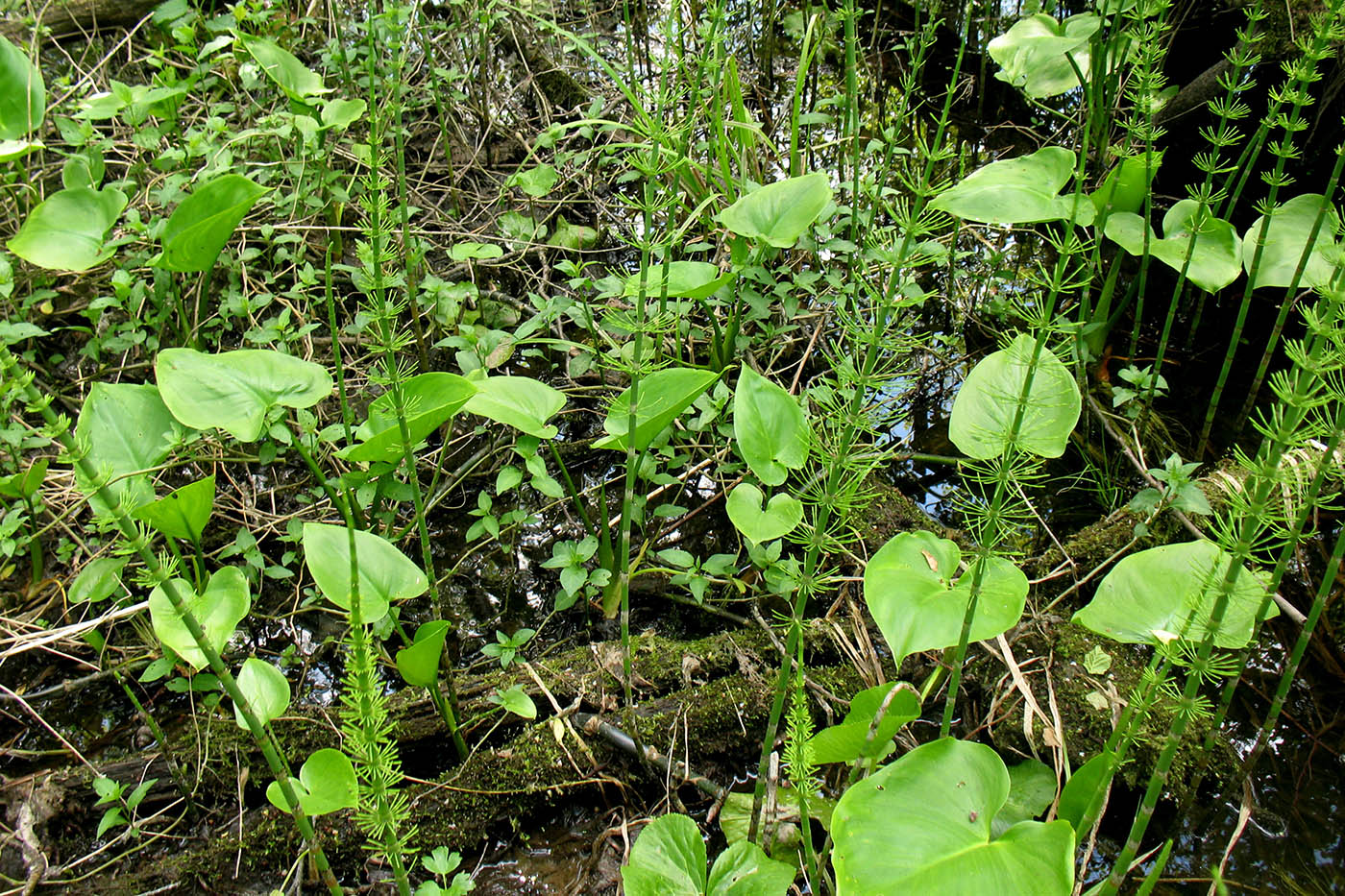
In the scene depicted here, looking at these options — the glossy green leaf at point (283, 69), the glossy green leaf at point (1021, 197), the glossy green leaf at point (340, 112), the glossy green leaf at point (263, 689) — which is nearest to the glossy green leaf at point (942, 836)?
the glossy green leaf at point (263, 689)

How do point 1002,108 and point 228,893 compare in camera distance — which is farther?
point 1002,108

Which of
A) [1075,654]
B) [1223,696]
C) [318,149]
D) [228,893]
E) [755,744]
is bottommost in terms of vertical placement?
[228,893]

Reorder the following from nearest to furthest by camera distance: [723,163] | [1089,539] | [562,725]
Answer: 1. [562,725]
2. [1089,539]
3. [723,163]

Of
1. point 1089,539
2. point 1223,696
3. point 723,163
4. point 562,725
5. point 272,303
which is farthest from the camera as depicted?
point 272,303

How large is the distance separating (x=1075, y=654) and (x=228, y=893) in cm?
137

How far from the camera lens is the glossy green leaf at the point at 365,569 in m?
1.31

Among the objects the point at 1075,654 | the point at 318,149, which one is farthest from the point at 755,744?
the point at 318,149

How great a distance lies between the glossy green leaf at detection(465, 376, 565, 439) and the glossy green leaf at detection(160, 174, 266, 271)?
0.52 m

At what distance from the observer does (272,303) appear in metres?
2.34

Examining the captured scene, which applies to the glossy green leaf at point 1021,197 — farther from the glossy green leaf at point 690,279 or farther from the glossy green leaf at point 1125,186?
the glossy green leaf at point 690,279

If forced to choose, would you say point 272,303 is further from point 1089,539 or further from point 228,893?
point 1089,539

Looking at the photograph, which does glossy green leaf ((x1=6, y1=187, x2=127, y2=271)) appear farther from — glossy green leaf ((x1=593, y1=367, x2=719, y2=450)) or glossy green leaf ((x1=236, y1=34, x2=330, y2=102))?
glossy green leaf ((x1=593, y1=367, x2=719, y2=450))

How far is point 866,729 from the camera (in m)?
1.19

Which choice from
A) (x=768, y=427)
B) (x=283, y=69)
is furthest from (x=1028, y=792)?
(x=283, y=69)
